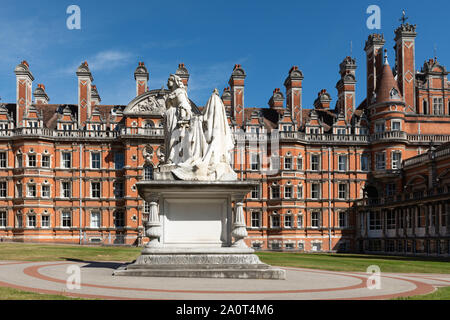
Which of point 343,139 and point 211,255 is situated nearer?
point 211,255

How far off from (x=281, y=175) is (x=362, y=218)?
10.4 m

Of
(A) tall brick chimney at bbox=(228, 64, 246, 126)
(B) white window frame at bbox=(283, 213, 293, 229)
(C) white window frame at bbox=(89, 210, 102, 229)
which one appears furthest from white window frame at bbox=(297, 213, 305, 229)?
(C) white window frame at bbox=(89, 210, 102, 229)

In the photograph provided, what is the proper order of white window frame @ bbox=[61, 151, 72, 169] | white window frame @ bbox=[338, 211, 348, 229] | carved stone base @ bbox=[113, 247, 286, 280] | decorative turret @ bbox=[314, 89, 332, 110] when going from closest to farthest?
carved stone base @ bbox=[113, 247, 286, 280]
white window frame @ bbox=[61, 151, 72, 169]
white window frame @ bbox=[338, 211, 348, 229]
decorative turret @ bbox=[314, 89, 332, 110]

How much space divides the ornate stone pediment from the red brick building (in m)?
0.11

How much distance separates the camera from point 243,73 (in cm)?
6234

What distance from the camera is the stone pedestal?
15.4m

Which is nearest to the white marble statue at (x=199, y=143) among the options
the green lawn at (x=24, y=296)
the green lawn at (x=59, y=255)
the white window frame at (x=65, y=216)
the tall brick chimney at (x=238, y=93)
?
the green lawn at (x=24, y=296)

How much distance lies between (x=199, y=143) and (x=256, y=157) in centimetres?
4384

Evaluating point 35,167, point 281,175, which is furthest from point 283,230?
point 35,167

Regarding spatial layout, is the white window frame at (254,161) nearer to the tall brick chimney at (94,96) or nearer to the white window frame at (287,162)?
the white window frame at (287,162)

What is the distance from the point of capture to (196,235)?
16.4m

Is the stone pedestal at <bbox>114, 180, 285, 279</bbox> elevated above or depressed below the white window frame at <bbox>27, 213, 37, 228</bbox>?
above

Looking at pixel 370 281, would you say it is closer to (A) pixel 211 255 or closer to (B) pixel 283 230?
(A) pixel 211 255

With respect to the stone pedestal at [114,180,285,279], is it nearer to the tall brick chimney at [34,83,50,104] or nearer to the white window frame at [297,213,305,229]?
the white window frame at [297,213,305,229]
